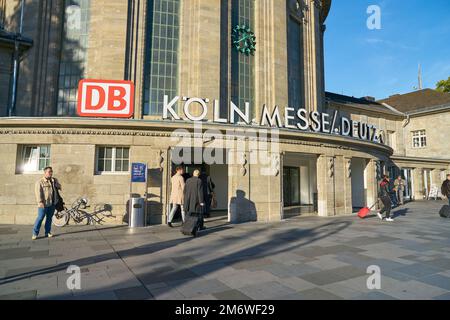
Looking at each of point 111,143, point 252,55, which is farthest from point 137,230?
point 252,55

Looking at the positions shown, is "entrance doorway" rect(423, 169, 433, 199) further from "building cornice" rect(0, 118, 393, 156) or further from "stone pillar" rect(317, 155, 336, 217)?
"building cornice" rect(0, 118, 393, 156)

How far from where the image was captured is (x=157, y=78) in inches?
677

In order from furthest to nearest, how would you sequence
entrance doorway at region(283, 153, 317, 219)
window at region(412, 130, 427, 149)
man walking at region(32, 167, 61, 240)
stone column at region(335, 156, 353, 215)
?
window at region(412, 130, 427, 149)
entrance doorway at region(283, 153, 317, 219)
stone column at region(335, 156, 353, 215)
man walking at region(32, 167, 61, 240)

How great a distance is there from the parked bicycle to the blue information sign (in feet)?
5.88

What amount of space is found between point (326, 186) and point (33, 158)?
13553 mm

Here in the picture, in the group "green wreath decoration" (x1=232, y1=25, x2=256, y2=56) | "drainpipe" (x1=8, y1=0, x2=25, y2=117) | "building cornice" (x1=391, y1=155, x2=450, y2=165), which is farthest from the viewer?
"building cornice" (x1=391, y1=155, x2=450, y2=165)

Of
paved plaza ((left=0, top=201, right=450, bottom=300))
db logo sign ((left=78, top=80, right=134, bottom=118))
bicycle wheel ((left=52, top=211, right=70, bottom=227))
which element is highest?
db logo sign ((left=78, top=80, right=134, bottom=118))

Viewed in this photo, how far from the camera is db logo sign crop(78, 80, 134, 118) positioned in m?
11.9

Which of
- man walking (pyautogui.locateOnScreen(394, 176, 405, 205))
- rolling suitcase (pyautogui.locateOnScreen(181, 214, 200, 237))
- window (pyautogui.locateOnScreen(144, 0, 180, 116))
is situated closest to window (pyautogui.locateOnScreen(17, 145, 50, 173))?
window (pyautogui.locateOnScreen(144, 0, 180, 116))

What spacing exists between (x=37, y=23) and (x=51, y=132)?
9325 millimetres

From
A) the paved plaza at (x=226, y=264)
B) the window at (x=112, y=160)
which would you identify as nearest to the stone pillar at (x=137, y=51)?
the window at (x=112, y=160)

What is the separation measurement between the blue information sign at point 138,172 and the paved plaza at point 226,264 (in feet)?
6.51

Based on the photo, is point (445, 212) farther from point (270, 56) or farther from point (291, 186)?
point (270, 56)
